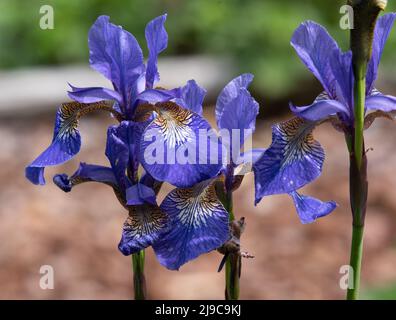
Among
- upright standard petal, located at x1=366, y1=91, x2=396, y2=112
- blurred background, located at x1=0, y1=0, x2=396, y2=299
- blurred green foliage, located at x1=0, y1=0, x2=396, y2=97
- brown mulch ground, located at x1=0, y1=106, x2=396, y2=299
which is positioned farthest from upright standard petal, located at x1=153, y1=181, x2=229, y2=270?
blurred green foliage, located at x1=0, y1=0, x2=396, y2=97

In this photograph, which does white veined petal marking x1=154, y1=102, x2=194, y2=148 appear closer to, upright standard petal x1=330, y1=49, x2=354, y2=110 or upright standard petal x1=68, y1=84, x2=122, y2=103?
upright standard petal x1=68, y1=84, x2=122, y2=103

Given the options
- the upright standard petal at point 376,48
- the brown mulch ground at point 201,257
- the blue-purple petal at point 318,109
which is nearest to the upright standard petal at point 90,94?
the blue-purple petal at point 318,109

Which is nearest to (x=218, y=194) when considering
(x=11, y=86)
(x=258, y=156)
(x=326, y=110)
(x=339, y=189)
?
(x=258, y=156)

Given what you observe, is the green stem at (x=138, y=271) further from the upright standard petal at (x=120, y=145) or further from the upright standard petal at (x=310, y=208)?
the upright standard petal at (x=310, y=208)

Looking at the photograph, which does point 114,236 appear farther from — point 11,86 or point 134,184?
point 134,184

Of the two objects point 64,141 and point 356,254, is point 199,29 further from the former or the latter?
point 356,254

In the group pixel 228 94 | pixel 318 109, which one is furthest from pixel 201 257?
pixel 318 109
